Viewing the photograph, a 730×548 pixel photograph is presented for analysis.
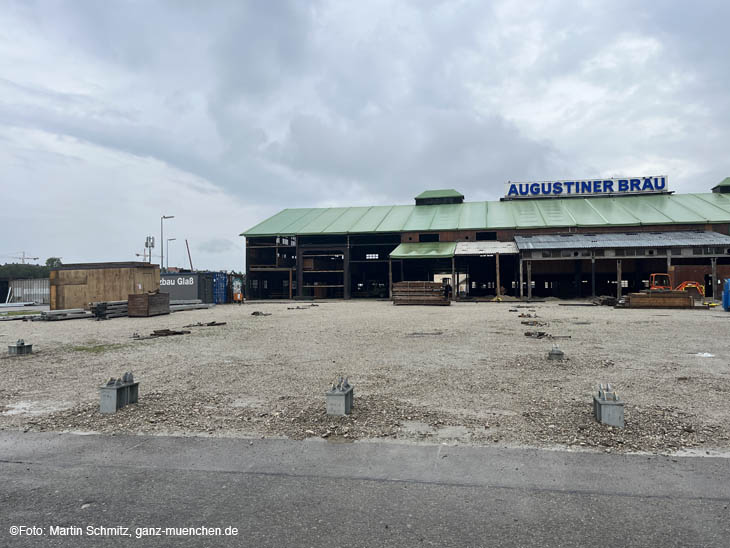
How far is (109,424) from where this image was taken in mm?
5980

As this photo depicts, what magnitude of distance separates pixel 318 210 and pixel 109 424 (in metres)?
50.2

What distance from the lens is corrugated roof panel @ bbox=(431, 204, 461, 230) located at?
46188mm

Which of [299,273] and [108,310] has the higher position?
[299,273]

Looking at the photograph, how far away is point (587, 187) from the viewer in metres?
49.3

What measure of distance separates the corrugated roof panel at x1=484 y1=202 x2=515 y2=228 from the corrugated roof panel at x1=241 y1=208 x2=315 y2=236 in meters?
21.4

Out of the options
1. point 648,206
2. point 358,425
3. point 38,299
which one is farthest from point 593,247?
point 38,299

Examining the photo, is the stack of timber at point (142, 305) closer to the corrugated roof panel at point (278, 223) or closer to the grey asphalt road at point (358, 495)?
the grey asphalt road at point (358, 495)

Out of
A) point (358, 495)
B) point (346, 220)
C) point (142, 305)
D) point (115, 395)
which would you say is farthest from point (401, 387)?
point (346, 220)

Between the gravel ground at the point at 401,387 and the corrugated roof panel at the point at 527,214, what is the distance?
30309mm

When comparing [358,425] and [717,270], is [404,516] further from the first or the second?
[717,270]

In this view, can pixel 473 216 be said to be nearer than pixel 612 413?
No

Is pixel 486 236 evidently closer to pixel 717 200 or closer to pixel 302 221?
pixel 302 221

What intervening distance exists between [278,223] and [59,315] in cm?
2979

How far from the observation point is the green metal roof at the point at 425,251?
4095 centimetres
